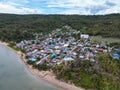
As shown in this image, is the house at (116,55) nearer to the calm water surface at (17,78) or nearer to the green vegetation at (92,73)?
the green vegetation at (92,73)

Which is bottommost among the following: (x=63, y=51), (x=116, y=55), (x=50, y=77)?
(x=50, y=77)

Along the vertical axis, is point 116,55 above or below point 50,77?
above

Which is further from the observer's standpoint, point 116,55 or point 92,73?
point 116,55

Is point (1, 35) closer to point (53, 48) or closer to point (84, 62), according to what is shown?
point (53, 48)

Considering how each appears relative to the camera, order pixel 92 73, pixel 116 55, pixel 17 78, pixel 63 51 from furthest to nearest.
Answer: pixel 63 51 < pixel 116 55 < pixel 17 78 < pixel 92 73

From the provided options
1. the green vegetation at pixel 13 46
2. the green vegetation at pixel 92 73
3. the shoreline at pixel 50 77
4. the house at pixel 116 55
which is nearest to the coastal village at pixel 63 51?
the house at pixel 116 55

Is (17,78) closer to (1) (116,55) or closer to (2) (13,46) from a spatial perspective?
(1) (116,55)

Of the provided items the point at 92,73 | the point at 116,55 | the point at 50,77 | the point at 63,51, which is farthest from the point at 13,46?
the point at 92,73

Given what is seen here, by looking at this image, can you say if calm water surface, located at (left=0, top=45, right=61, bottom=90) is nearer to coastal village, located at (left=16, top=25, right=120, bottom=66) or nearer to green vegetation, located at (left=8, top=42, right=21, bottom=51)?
coastal village, located at (left=16, top=25, right=120, bottom=66)
